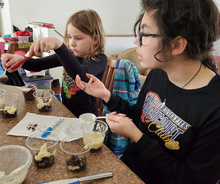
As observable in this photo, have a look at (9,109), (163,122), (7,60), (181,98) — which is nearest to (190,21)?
(181,98)

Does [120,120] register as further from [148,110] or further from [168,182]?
[168,182]

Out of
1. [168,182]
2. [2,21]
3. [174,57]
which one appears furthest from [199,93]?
[2,21]

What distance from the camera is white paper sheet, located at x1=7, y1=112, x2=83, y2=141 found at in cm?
76

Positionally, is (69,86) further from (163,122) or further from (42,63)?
(163,122)

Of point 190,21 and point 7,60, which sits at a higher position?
point 190,21

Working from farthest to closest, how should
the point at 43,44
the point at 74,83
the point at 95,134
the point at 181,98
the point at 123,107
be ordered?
1. the point at 74,83
2. the point at 123,107
3. the point at 43,44
4. the point at 181,98
5. the point at 95,134

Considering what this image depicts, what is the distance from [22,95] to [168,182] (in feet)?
3.11

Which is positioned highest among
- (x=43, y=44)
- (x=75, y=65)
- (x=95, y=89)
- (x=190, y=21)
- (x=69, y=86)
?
(x=190, y=21)

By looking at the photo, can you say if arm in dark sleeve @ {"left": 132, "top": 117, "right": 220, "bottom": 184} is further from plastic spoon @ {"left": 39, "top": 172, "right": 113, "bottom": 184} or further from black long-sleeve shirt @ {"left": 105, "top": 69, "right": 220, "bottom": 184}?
plastic spoon @ {"left": 39, "top": 172, "right": 113, "bottom": 184}

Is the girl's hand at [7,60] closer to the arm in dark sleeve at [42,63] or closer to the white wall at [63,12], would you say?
the arm in dark sleeve at [42,63]

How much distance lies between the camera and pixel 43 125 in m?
0.82

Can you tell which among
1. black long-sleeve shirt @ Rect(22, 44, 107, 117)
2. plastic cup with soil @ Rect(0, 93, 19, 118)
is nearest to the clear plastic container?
plastic cup with soil @ Rect(0, 93, 19, 118)

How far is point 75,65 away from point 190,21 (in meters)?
0.64

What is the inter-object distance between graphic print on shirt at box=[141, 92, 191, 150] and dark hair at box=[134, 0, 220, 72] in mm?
272
